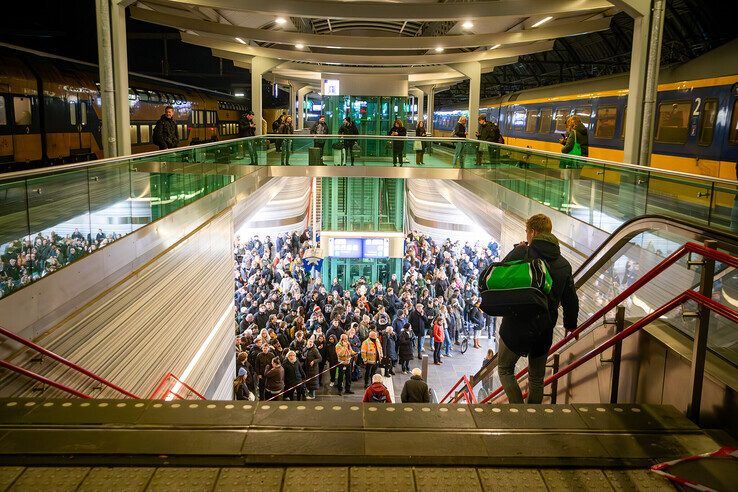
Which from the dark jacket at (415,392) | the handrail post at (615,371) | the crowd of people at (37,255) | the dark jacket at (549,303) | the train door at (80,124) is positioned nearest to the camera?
the dark jacket at (549,303)

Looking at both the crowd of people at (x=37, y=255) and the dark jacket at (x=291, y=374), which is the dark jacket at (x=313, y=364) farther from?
the crowd of people at (x=37, y=255)

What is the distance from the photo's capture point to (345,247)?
966 inches

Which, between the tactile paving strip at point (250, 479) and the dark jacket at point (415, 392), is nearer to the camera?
the tactile paving strip at point (250, 479)

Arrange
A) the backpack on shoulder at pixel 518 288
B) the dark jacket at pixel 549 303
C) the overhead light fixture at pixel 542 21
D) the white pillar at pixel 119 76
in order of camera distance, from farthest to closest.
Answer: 1. the overhead light fixture at pixel 542 21
2. the white pillar at pixel 119 76
3. the dark jacket at pixel 549 303
4. the backpack on shoulder at pixel 518 288

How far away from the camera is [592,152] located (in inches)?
699

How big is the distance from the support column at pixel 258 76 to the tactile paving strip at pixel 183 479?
20.3 meters

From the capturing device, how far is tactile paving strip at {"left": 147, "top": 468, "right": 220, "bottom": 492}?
3000mm

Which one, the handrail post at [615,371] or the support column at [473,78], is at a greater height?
the support column at [473,78]

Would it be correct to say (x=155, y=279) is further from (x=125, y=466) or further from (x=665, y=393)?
(x=665, y=393)

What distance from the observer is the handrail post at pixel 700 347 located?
12.2 ft

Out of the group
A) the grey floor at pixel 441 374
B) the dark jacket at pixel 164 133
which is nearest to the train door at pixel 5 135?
the dark jacket at pixel 164 133

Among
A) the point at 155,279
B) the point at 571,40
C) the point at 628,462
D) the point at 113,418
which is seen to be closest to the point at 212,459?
the point at 113,418

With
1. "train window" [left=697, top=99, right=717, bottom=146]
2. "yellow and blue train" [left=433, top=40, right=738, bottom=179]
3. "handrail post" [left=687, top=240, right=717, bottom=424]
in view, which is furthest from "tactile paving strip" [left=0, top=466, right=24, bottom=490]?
"train window" [left=697, top=99, right=717, bottom=146]

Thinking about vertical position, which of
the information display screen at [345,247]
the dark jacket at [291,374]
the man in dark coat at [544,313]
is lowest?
the dark jacket at [291,374]
